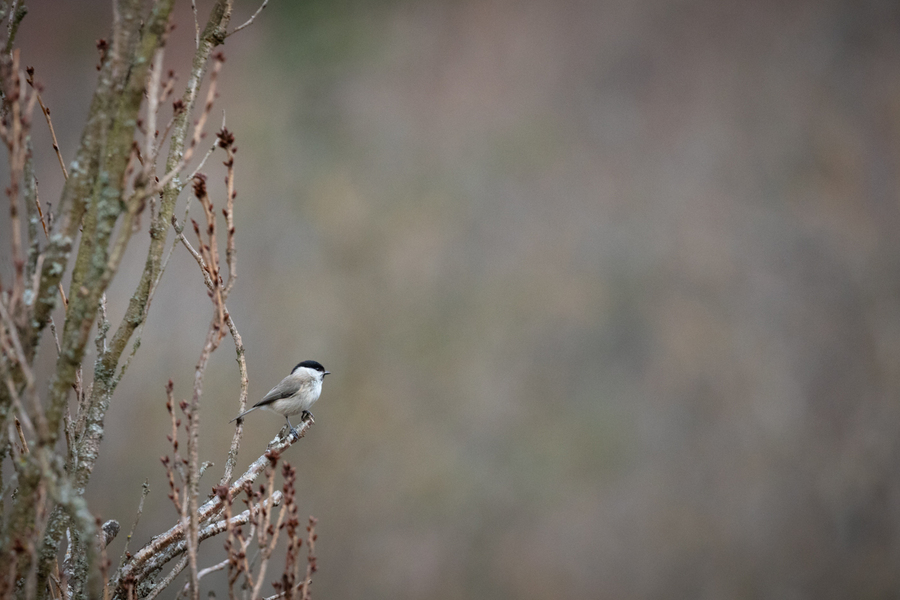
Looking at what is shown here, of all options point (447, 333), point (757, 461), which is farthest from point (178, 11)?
point (757, 461)

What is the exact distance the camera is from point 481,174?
325cm

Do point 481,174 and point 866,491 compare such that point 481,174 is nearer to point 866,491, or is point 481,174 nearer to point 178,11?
point 178,11

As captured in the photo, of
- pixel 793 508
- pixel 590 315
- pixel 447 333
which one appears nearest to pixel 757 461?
pixel 793 508

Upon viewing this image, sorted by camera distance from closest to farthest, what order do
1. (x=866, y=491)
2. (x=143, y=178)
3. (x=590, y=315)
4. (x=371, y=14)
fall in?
(x=143, y=178), (x=866, y=491), (x=590, y=315), (x=371, y=14)

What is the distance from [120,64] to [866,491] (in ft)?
10.8

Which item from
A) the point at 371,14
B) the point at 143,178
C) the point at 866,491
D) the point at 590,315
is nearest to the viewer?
the point at 143,178

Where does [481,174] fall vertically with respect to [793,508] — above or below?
above

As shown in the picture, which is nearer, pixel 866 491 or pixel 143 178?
pixel 143 178

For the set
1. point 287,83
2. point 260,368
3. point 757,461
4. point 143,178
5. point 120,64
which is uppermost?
point 287,83

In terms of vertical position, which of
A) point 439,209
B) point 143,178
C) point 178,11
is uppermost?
point 178,11

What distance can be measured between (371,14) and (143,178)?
2.92 metres

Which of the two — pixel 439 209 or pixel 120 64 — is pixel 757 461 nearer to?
pixel 439 209

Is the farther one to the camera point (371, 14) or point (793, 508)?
point (371, 14)

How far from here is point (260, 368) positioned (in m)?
3.03
